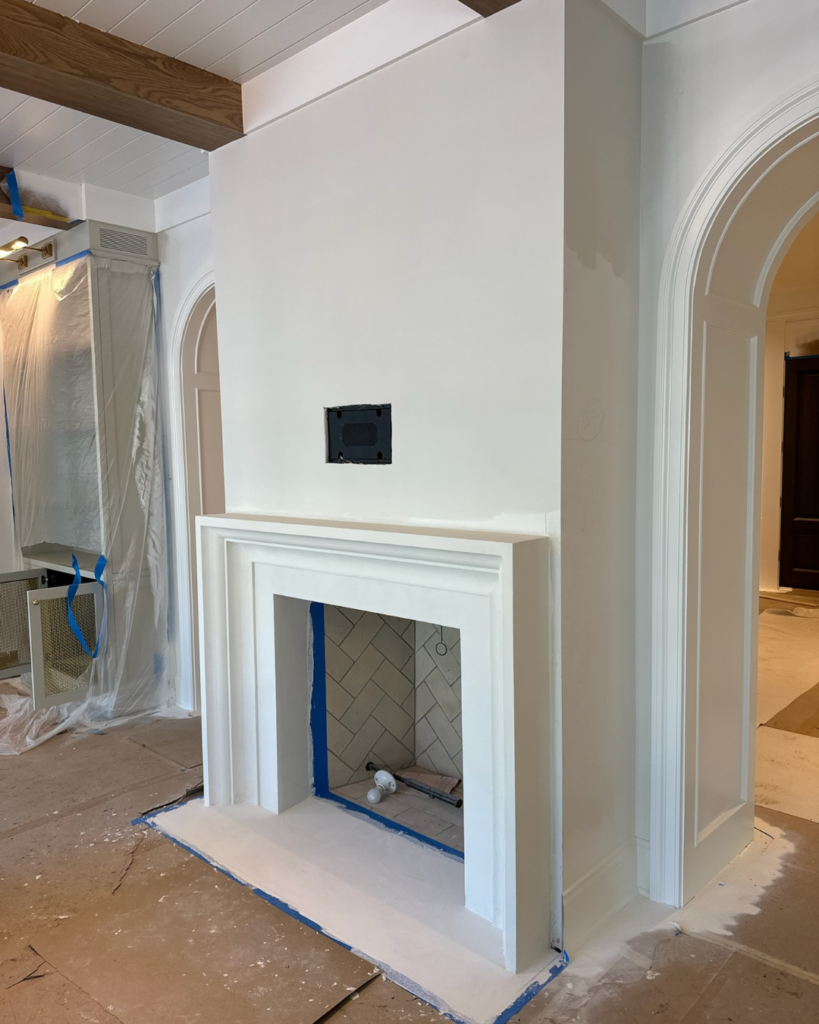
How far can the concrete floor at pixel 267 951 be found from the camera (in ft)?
6.01

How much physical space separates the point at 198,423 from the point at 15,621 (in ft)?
4.81

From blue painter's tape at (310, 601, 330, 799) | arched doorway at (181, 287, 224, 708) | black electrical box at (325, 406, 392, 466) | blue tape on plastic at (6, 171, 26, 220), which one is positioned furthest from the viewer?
arched doorway at (181, 287, 224, 708)

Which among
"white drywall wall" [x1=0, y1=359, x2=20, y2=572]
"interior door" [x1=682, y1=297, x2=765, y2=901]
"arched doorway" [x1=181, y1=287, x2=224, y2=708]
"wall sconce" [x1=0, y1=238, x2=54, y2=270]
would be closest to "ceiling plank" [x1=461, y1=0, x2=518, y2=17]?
"interior door" [x1=682, y1=297, x2=765, y2=901]

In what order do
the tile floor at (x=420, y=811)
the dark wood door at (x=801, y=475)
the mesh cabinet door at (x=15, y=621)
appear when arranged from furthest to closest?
the dark wood door at (x=801, y=475), the mesh cabinet door at (x=15, y=621), the tile floor at (x=420, y=811)

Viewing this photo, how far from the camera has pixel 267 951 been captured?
2059mm

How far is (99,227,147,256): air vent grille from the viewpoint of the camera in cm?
376

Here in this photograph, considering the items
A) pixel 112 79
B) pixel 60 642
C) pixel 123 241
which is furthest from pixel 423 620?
pixel 123 241

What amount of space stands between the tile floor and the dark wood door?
4819mm

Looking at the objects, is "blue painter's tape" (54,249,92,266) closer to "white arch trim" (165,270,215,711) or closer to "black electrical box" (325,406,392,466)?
"white arch trim" (165,270,215,711)

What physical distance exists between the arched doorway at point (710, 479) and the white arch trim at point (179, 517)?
2596mm

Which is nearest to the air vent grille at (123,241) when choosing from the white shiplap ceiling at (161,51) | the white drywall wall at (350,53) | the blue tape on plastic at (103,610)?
the white shiplap ceiling at (161,51)

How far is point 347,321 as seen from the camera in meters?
2.43

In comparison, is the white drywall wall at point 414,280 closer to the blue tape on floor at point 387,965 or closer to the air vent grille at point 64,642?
the blue tape on floor at point 387,965

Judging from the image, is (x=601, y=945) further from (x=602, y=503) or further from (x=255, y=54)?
(x=255, y=54)
